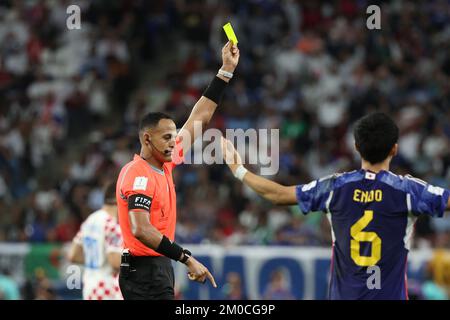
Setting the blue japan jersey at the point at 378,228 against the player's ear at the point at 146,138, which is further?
the player's ear at the point at 146,138

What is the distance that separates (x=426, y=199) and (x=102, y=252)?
4308 millimetres

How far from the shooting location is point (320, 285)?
13578 millimetres

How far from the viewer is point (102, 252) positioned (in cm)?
933

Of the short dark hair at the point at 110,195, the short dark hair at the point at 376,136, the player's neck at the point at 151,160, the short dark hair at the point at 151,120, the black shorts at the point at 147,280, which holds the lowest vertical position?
the black shorts at the point at 147,280

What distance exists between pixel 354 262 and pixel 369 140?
75 cm

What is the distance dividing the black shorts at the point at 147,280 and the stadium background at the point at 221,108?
6.09 meters

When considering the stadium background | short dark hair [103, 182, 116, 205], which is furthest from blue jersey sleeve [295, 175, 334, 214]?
the stadium background

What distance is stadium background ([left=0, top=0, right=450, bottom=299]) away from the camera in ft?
47.1

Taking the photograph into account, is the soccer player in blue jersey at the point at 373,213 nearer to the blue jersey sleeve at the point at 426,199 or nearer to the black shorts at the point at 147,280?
the blue jersey sleeve at the point at 426,199

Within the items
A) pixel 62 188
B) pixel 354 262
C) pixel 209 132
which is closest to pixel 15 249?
pixel 62 188

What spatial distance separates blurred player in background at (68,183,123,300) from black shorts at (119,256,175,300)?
2.04 meters

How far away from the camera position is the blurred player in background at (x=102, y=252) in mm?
9203

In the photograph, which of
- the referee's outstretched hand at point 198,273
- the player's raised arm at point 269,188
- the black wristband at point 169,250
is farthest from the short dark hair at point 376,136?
the black wristband at point 169,250

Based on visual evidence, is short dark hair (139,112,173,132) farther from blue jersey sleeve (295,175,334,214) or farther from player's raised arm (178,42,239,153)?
blue jersey sleeve (295,175,334,214)
